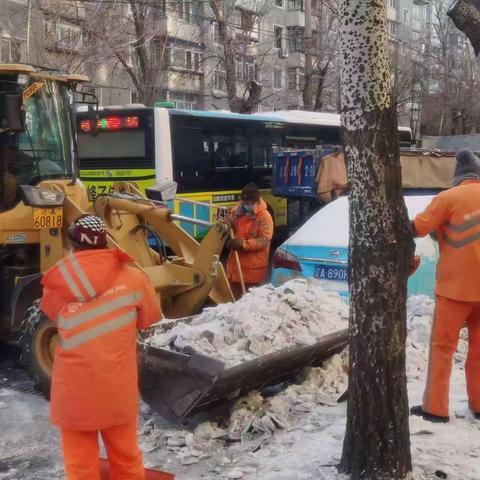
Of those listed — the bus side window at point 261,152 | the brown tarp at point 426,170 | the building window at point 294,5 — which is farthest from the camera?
the building window at point 294,5

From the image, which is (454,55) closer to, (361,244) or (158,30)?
(158,30)

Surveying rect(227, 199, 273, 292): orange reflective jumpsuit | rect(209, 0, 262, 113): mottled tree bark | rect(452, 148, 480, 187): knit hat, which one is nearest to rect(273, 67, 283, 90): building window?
rect(209, 0, 262, 113): mottled tree bark

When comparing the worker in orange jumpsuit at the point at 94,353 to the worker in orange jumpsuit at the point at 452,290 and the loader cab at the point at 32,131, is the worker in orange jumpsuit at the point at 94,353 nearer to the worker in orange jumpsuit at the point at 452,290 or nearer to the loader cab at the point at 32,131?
the worker in orange jumpsuit at the point at 452,290

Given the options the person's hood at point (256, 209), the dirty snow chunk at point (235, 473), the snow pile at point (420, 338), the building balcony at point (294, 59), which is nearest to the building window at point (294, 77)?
the building balcony at point (294, 59)

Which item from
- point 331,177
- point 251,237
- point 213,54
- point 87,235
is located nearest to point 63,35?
point 213,54

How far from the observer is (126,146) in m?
12.6

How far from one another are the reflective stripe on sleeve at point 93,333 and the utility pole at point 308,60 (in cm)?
2306

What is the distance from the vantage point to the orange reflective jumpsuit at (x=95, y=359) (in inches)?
135

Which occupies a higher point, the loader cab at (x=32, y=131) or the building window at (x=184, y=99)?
the building window at (x=184, y=99)

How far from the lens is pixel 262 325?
17.6 feet

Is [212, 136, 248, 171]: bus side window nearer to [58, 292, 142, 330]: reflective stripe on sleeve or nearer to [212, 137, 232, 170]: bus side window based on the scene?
[212, 137, 232, 170]: bus side window

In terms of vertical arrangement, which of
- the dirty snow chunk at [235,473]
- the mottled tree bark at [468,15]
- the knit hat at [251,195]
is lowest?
the dirty snow chunk at [235,473]

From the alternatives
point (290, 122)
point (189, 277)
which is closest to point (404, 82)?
point (290, 122)

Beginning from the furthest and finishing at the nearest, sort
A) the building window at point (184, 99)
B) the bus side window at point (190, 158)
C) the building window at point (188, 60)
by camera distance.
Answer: the building window at point (184, 99), the building window at point (188, 60), the bus side window at point (190, 158)
